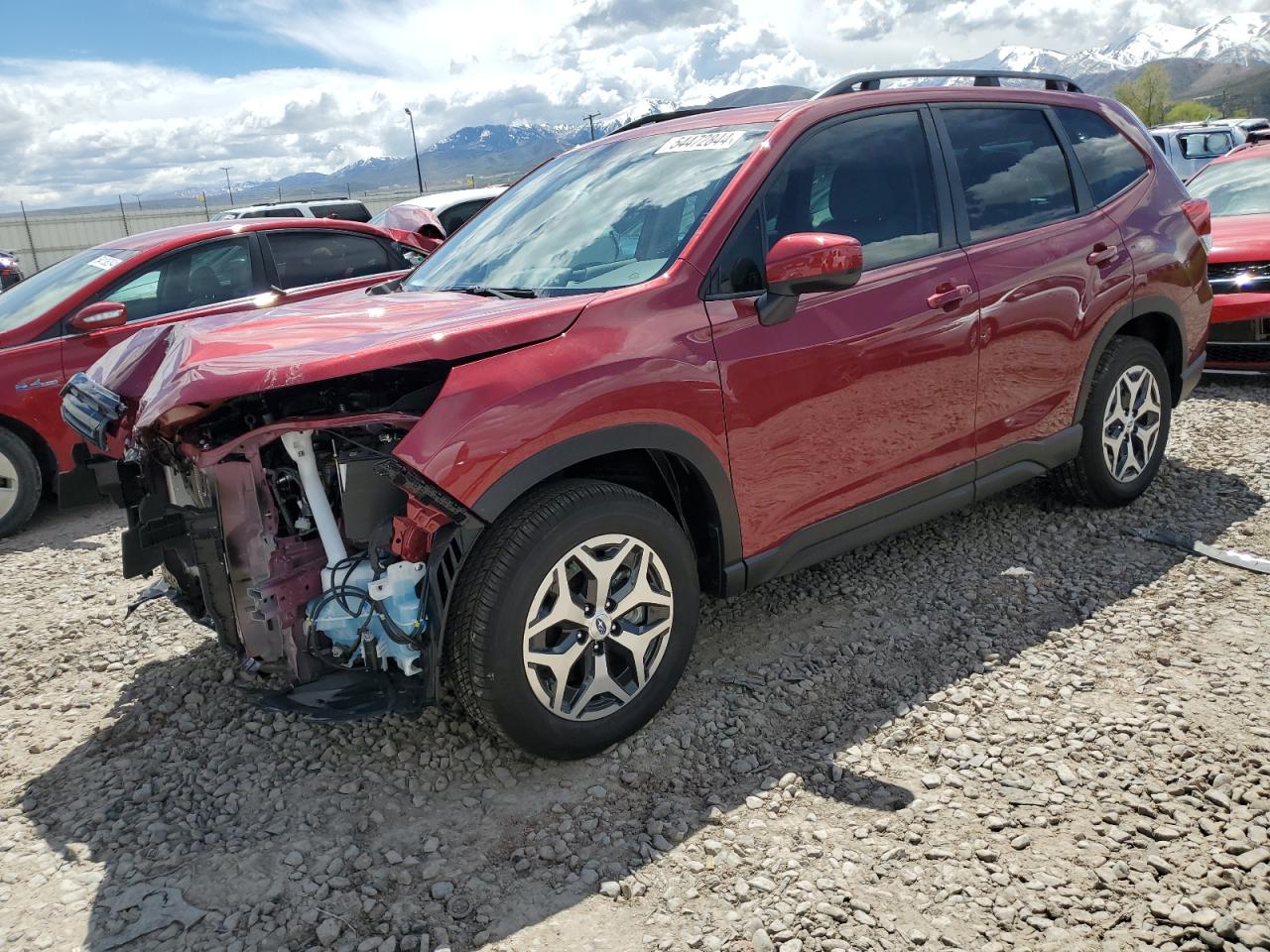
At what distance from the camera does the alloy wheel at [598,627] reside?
2771 mm

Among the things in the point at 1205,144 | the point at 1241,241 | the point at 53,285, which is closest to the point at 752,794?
the point at 53,285

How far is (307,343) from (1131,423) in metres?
3.77

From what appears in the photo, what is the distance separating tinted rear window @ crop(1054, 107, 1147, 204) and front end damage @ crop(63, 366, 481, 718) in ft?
10.7

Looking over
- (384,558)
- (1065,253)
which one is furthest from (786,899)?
(1065,253)

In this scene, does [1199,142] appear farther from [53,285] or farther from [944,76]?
[53,285]

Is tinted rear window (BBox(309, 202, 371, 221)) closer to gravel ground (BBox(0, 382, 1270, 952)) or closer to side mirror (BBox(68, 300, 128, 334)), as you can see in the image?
side mirror (BBox(68, 300, 128, 334))

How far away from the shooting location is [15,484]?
5738mm

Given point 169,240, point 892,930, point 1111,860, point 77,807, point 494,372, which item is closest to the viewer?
point 892,930

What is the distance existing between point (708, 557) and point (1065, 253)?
2128mm

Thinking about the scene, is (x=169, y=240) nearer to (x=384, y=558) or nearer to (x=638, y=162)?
(x=638, y=162)

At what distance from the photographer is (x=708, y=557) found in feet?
10.6

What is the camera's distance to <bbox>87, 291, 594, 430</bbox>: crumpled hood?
Answer: 8.25 feet

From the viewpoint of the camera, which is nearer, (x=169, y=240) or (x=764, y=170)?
(x=764, y=170)

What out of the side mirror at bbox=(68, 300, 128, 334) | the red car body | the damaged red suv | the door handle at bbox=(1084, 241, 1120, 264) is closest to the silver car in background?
the red car body
